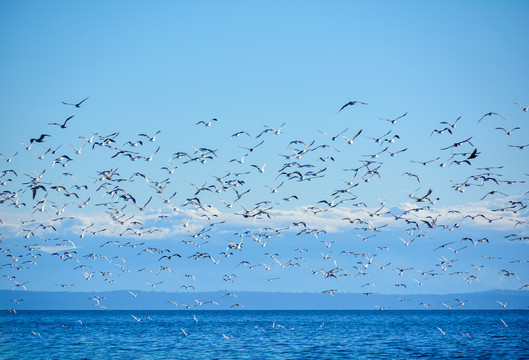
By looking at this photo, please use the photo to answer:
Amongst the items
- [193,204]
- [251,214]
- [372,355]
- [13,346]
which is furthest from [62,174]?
[372,355]

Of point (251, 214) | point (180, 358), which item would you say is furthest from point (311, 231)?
point (180, 358)

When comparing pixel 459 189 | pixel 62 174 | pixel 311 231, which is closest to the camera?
pixel 62 174

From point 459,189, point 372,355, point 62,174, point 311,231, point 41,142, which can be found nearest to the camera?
point 41,142

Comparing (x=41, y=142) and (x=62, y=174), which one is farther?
(x=62, y=174)

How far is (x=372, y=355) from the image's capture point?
51.1 meters

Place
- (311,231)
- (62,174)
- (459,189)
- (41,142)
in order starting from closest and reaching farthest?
(41,142), (62,174), (459,189), (311,231)

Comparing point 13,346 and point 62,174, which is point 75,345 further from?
point 62,174

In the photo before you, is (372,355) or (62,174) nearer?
(62,174)

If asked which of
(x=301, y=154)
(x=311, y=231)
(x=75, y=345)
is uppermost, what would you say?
(x=301, y=154)

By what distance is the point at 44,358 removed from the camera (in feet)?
157

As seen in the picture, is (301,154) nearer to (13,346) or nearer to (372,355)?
(372,355)

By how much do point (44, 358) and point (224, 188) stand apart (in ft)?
68.6

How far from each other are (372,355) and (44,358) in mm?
28335

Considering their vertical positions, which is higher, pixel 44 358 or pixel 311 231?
pixel 311 231
